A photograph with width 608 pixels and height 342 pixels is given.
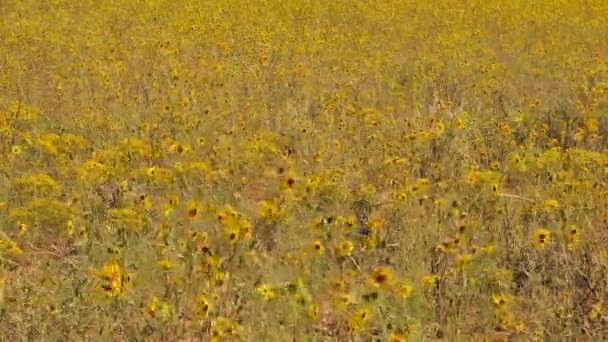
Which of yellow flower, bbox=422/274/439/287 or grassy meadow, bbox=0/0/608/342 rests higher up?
yellow flower, bbox=422/274/439/287

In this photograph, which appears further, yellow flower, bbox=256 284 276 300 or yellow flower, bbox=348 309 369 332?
yellow flower, bbox=256 284 276 300

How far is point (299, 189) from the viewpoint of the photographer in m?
4.51

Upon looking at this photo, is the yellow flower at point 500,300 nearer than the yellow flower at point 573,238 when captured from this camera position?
Yes

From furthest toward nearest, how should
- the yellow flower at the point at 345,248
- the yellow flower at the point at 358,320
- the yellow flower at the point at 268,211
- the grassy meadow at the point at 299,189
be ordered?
1. the yellow flower at the point at 268,211
2. the yellow flower at the point at 345,248
3. the grassy meadow at the point at 299,189
4. the yellow flower at the point at 358,320

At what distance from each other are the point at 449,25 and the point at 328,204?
306 inches

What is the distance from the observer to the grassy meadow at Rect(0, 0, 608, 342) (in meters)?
3.17

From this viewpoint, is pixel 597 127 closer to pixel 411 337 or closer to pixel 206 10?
pixel 411 337

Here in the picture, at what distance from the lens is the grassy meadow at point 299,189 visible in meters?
3.17

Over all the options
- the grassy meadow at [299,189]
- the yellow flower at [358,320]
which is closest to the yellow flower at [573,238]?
the grassy meadow at [299,189]

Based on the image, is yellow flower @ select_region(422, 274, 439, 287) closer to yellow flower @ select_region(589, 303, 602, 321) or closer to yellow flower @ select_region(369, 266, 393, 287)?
yellow flower @ select_region(369, 266, 393, 287)

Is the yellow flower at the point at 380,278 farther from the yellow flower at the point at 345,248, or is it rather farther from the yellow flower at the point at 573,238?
the yellow flower at the point at 573,238

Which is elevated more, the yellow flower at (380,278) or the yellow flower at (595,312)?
the yellow flower at (380,278)

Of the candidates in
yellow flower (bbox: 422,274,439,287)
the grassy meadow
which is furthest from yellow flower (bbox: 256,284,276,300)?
yellow flower (bbox: 422,274,439,287)

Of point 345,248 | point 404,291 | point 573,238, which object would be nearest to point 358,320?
point 404,291
